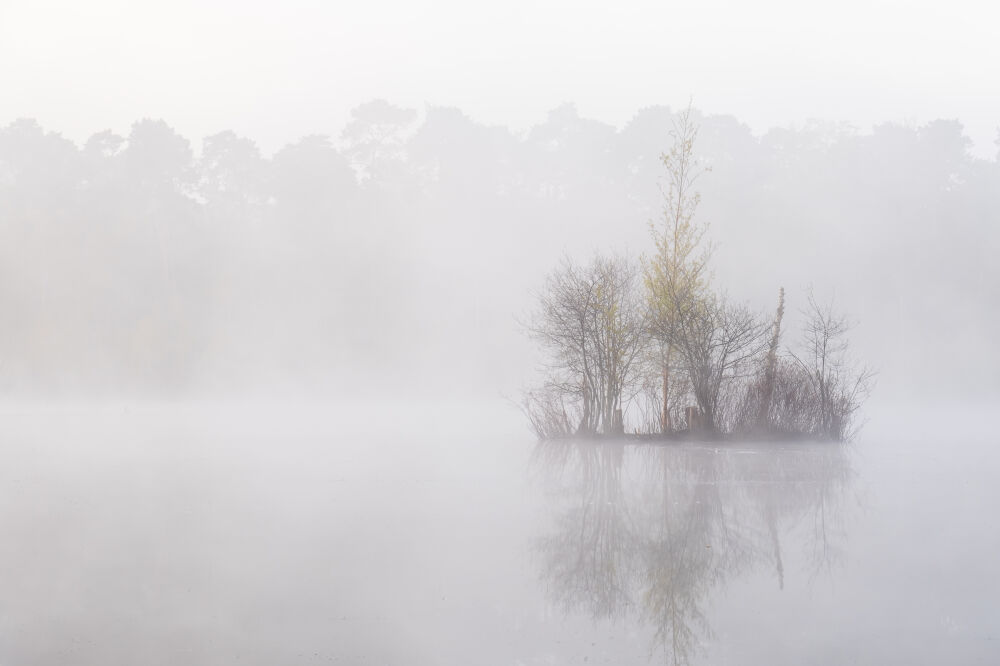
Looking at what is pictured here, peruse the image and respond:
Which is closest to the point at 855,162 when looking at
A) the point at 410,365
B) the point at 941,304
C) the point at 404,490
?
the point at 941,304

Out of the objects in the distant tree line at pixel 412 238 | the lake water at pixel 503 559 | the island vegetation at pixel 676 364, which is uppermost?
the distant tree line at pixel 412 238

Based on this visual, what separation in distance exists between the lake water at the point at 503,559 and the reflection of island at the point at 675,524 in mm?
43

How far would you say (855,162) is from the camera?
6319cm

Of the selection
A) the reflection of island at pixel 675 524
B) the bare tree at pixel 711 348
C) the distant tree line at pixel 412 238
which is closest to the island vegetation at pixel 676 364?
the bare tree at pixel 711 348

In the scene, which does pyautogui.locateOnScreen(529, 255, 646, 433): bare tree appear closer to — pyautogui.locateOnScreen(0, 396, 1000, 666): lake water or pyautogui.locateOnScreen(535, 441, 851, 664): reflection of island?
pyautogui.locateOnScreen(535, 441, 851, 664): reflection of island

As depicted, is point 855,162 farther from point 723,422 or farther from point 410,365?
point 723,422

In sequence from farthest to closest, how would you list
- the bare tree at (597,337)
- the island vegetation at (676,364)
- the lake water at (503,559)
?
1. the bare tree at (597,337)
2. the island vegetation at (676,364)
3. the lake water at (503,559)

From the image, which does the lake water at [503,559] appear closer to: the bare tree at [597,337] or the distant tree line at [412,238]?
the bare tree at [597,337]

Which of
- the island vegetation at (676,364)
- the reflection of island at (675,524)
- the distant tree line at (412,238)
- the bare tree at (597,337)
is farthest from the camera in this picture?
the distant tree line at (412,238)

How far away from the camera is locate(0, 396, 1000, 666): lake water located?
6562mm

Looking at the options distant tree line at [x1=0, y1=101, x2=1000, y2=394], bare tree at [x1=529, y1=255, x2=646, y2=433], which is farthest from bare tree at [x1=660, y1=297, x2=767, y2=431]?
distant tree line at [x1=0, y1=101, x2=1000, y2=394]

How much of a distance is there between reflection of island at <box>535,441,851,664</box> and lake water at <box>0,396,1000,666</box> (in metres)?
0.04

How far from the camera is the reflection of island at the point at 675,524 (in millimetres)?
7587

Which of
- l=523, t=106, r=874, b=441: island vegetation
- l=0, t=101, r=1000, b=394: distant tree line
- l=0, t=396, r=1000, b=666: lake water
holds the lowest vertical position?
l=0, t=396, r=1000, b=666: lake water
